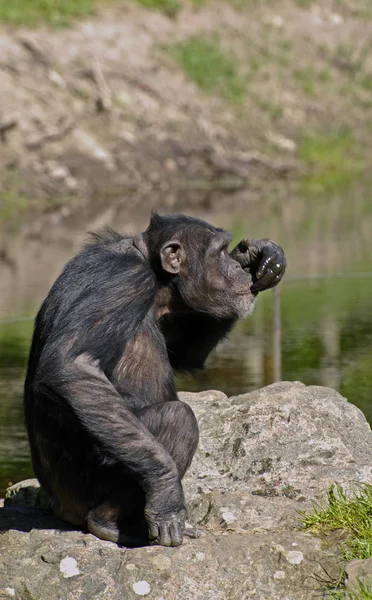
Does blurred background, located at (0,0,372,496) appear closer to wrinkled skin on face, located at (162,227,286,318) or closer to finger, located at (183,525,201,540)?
wrinkled skin on face, located at (162,227,286,318)

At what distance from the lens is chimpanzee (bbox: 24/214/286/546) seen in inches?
174

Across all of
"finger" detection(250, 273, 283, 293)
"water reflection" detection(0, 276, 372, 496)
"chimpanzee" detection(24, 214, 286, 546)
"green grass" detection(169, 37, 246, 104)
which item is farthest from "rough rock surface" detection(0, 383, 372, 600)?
"green grass" detection(169, 37, 246, 104)

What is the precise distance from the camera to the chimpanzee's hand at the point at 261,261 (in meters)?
4.94

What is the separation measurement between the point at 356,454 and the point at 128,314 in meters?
1.35

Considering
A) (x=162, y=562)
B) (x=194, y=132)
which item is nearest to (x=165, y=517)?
(x=162, y=562)

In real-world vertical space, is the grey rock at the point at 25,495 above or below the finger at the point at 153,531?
below

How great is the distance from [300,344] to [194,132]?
13.5m

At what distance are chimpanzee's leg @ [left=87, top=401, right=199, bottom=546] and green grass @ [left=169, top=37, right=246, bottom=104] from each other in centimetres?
1996

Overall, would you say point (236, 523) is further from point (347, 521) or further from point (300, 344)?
point (300, 344)

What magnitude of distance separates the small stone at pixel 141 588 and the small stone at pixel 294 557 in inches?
21.9

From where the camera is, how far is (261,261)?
4.95 m

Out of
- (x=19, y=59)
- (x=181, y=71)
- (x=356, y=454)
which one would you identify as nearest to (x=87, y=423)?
(x=356, y=454)

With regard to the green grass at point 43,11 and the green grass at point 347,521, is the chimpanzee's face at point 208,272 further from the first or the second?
the green grass at point 43,11

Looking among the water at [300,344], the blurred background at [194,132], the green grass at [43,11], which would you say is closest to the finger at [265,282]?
the water at [300,344]
